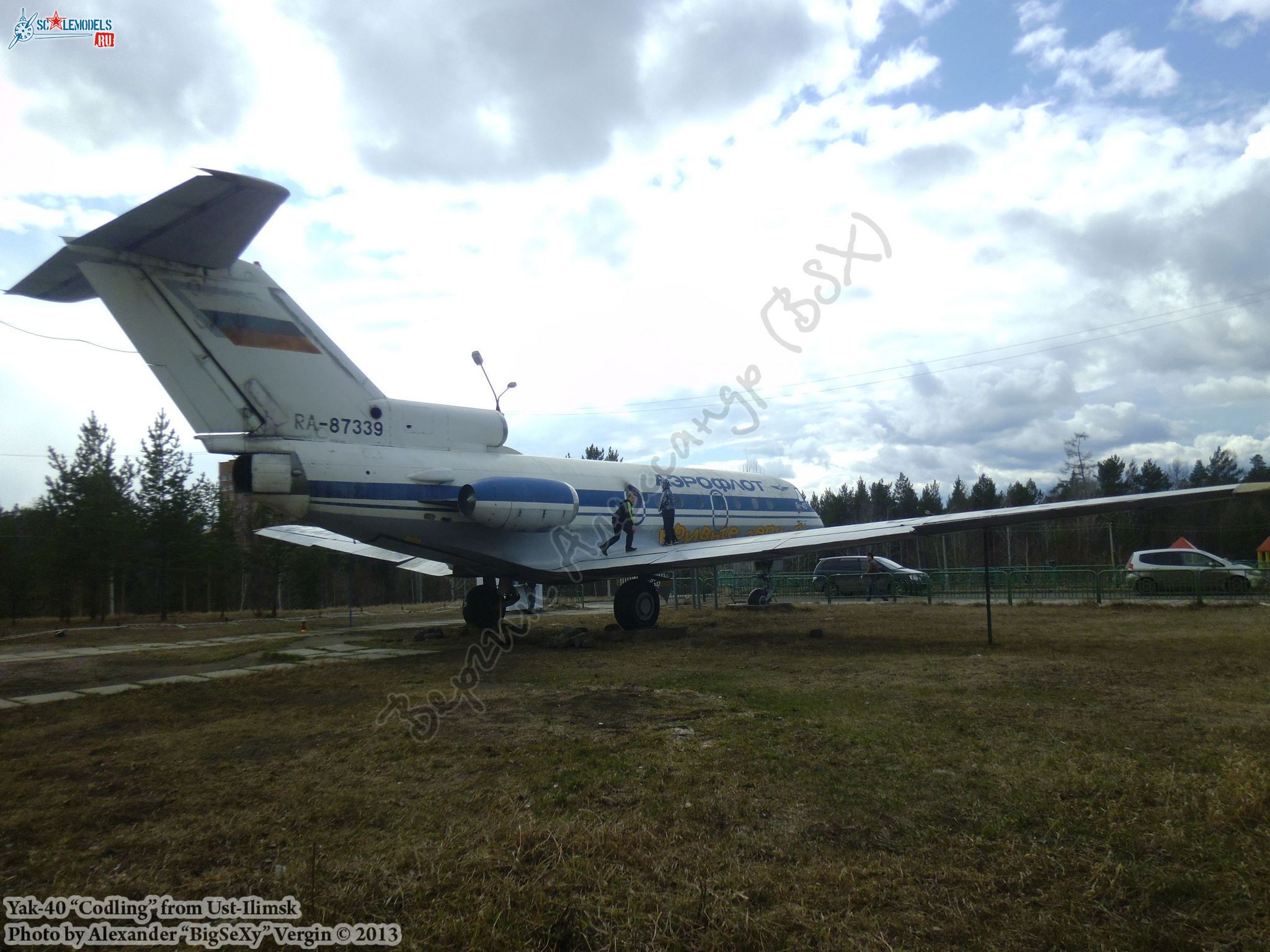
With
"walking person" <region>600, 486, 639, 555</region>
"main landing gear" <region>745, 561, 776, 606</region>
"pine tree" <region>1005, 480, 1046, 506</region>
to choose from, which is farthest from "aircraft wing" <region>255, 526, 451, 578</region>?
"pine tree" <region>1005, 480, 1046, 506</region>

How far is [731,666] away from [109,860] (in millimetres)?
7349

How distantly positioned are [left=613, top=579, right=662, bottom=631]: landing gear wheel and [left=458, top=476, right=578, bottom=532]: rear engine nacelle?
86.4 inches

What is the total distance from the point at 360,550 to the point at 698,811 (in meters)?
14.1

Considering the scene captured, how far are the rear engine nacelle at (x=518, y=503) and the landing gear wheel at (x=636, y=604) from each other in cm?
219

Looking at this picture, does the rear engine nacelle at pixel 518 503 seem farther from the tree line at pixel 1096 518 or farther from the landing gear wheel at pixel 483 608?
the tree line at pixel 1096 518

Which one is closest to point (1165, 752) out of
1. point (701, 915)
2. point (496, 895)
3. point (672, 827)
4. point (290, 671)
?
point (672, 827)

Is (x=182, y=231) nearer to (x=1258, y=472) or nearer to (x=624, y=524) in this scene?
(x=624, y=524)

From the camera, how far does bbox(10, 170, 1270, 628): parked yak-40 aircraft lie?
9.15 m

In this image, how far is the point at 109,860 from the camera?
341cm

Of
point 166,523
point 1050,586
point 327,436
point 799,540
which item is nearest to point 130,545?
point 166,523

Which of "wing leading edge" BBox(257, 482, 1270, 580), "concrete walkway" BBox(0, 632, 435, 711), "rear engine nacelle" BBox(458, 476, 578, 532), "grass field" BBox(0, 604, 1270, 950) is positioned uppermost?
"rear engine nacelle" BBox(458, 476, 578, 532)

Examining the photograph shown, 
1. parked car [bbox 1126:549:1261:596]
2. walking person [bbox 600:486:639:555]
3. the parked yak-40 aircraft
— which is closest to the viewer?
the parked yak-40 aircraft

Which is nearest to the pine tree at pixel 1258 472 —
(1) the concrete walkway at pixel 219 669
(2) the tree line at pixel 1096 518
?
(2) the tree line at pixel 1096 518

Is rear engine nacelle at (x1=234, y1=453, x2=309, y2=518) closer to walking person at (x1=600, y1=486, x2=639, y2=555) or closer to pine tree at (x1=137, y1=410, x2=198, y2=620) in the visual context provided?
walking person at (x1=600, y1=486, x2=639, y2=555)
